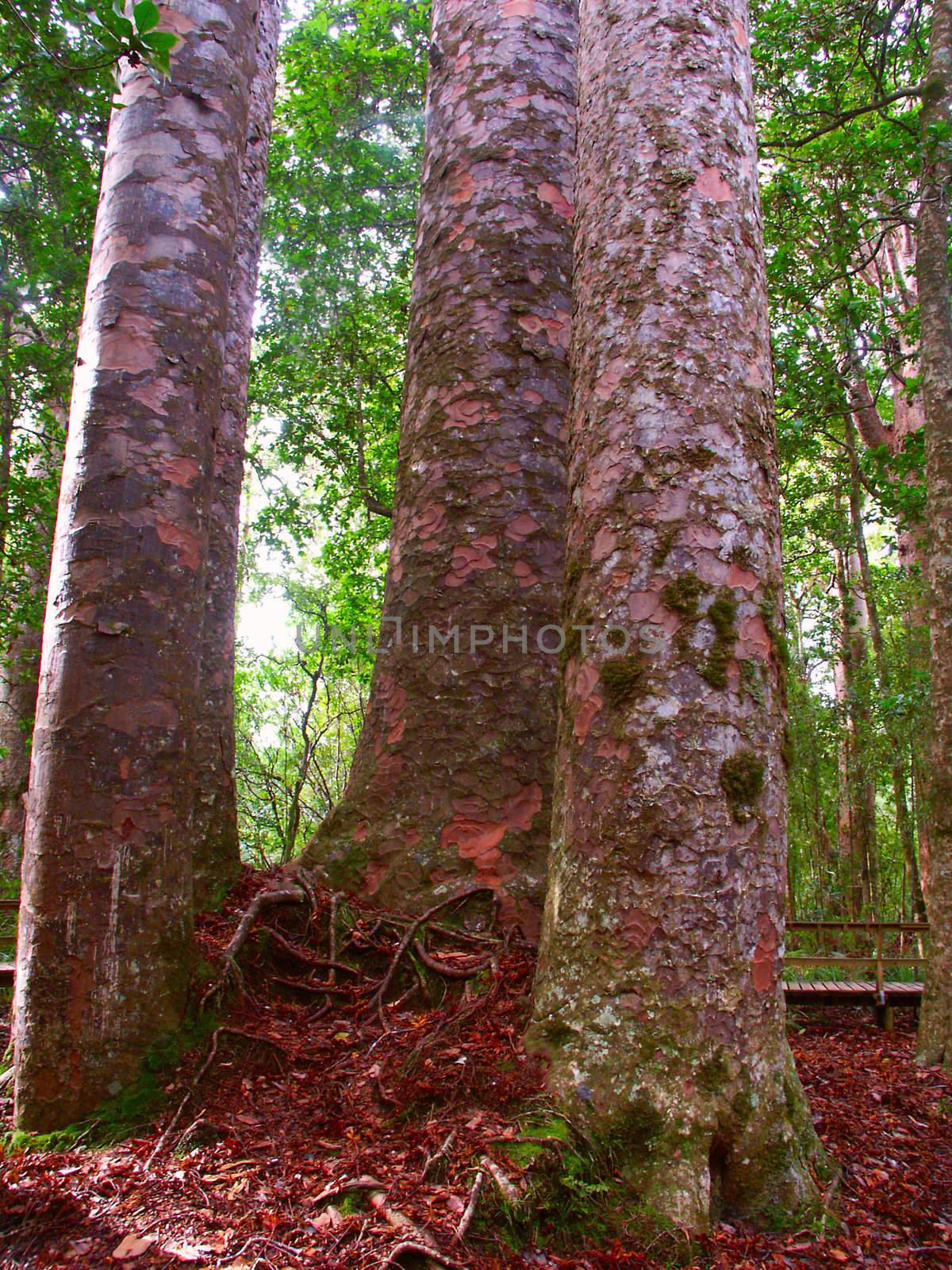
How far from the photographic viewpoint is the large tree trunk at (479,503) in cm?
330

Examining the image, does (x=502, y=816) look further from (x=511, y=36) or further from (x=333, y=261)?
(x=333, y=261)

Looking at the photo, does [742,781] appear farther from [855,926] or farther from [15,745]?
[15,745]

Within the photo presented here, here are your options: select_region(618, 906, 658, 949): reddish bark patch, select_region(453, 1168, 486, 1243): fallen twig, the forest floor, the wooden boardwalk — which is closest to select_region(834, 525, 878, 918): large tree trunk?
the wooden boardwalk

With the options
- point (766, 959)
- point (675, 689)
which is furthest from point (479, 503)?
point (766, 959)

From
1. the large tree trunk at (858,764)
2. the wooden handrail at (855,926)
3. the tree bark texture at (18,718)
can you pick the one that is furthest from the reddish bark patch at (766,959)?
the large tree trunk at (858,764)

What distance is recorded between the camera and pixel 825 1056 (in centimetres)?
434

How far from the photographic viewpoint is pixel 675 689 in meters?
2.12

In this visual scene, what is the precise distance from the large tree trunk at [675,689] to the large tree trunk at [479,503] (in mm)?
1002

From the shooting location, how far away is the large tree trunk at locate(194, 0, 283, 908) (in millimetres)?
3742

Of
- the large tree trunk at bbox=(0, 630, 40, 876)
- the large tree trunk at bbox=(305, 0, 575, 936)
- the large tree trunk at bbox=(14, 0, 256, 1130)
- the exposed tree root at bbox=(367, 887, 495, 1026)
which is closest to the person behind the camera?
the large tree trunk at bbox=(14, 0, 256, 1130)

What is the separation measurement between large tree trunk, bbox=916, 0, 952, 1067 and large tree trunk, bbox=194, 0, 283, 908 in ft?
11.9

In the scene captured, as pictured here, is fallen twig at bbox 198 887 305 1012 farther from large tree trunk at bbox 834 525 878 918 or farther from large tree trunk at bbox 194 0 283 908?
large tree trunk at bbox 834 525 878 918

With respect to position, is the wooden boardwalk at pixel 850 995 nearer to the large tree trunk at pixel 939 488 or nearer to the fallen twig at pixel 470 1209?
the large tree trunk at pixel 939 488

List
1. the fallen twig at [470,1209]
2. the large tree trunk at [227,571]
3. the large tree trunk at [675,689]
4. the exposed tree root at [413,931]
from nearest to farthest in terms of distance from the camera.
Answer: the fallen twig at [470,1209], the large tree trunk at [675,689], the exposed tree root at [413,931], the large tree trunk at [227,571]
